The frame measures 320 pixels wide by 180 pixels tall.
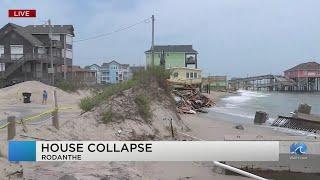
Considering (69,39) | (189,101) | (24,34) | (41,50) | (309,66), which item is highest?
(69,39)

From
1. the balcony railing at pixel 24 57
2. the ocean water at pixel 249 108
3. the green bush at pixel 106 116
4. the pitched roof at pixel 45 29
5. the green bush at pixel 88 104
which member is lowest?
the ocean water at pixel 249 108

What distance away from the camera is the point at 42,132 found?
14.9 meters

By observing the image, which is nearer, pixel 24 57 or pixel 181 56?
pixel 24 57

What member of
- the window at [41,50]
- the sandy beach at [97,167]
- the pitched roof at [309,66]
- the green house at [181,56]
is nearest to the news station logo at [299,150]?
the sandy beach at [97,167]

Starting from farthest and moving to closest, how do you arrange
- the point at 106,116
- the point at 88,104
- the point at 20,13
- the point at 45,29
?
the point at 45,29, the point at 88,104, the point at 106,116, the point at 20,13

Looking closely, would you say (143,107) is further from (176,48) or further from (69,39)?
(176,48)

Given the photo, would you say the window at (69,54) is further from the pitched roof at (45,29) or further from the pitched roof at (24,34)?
the pitched roof at (24,34)

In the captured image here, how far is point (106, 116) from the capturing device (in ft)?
61.0

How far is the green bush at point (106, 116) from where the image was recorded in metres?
18.4

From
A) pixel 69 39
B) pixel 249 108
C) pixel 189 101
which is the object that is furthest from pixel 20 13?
pixel 69 39

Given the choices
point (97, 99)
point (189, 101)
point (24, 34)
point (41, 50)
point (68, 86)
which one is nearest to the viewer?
point (97, 99)

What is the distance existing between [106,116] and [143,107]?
3.01 meters

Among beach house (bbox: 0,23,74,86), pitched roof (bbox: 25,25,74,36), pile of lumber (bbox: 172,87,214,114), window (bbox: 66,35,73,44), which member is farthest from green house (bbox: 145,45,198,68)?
pile of lumber (bbox: 172,87,214,114)

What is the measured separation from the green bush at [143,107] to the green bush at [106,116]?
2.25m
